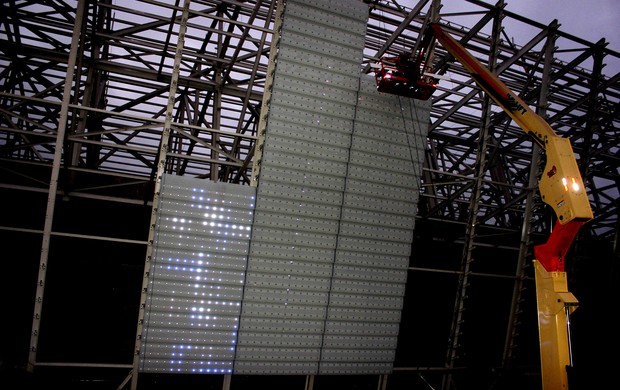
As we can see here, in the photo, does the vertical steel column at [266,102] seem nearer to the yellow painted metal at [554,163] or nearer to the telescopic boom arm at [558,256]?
the yellow painted metal at [554,163]

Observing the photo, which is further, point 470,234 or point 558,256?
point 470,234

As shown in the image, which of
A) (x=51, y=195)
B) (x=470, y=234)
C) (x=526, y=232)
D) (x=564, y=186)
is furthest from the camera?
(x=526, y=232)

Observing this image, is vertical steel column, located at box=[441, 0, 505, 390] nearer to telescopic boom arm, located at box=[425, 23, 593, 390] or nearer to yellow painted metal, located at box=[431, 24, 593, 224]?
yellow painted metal, located at box=[431, 24, 593, 224]

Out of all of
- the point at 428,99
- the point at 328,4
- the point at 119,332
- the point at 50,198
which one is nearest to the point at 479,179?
the point at 428,99

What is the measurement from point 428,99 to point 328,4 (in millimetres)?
2836

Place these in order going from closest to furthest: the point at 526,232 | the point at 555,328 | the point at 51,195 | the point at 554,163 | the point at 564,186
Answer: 1. the point at 564,186
2. the point at 555,328
3. the point at 554,163
4. the point at 51,195
5. the point at 526,232

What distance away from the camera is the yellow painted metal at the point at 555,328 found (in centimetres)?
579

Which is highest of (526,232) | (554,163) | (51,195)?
(554,163)

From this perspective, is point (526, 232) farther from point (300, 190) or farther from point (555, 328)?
point (300, 190)

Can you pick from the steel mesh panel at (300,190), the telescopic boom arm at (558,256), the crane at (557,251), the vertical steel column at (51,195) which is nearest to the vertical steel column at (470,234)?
the crane at (557,251)

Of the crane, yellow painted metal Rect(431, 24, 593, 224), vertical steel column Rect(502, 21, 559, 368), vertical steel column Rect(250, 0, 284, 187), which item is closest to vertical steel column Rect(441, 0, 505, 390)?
vertical steel column Rect(502, 21, 559, 368)

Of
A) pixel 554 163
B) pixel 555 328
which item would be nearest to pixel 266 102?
pixel 554 163

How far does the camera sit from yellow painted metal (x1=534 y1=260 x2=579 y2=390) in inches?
228

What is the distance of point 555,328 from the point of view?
5875 millimetres
